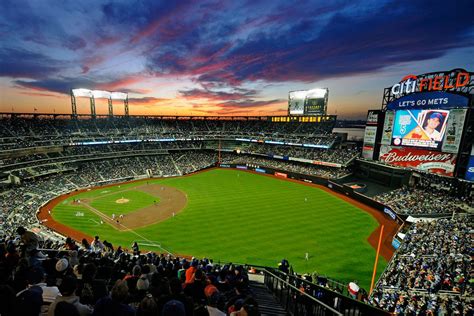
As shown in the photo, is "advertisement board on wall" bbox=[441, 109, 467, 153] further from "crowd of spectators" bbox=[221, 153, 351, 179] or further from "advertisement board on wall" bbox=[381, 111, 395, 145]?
"crowd of spectators" bbox=[221, 153, 351, 179]

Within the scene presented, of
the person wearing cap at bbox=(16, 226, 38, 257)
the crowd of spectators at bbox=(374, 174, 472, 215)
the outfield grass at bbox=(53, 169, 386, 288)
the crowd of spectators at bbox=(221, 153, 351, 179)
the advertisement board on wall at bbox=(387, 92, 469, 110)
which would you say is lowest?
the outfield grass at bbox=(53, 169, 386, 288)

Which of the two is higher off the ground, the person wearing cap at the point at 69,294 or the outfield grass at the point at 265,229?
the person wearing cap at the point at 69,294

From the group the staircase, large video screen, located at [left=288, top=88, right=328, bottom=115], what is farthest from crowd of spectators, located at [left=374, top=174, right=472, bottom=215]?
large video screen, located at [left=288, top=88, right=328, bottom=115]

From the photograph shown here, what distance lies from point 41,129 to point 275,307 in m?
67.9

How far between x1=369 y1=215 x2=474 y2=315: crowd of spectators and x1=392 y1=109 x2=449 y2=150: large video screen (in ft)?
48.8

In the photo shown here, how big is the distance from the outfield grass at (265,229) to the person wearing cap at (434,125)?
46.3 ft

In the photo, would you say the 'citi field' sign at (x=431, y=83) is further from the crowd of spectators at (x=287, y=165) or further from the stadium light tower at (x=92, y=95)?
the stadium light tower at (x=92, y=95)

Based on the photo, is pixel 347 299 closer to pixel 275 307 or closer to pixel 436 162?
pixel 275 307

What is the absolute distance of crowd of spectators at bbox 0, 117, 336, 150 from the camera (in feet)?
172

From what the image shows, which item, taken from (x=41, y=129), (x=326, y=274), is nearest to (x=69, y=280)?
(x=326, y=274)

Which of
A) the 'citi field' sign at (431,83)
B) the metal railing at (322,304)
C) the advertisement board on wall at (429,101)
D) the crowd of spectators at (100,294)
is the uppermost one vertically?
the 'citi field' sign at (431,83)

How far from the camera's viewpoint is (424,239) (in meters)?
20.1

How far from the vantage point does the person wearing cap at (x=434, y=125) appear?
32344 millimetres

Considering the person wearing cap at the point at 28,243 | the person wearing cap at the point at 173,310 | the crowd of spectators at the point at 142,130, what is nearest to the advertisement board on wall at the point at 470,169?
the crowd of spectators at the point at 142,130
